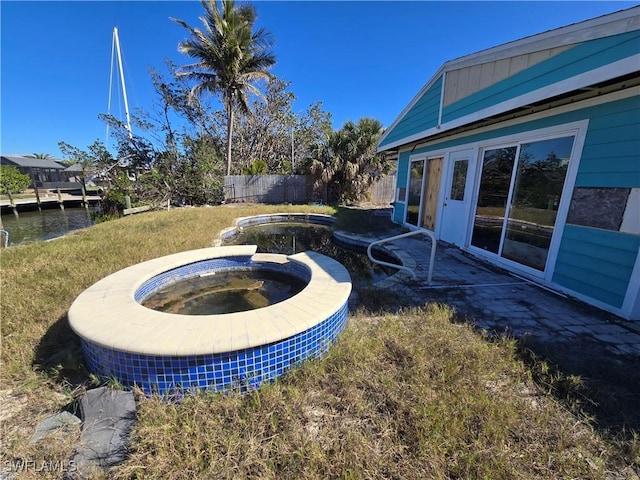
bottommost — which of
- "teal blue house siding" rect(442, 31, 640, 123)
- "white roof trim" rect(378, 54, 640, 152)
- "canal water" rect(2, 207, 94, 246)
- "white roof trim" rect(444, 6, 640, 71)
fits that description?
"canal water" rect(2, 207, 94, 246)

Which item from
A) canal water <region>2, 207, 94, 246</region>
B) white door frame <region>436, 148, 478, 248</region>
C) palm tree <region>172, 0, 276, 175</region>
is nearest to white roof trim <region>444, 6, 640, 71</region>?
white door frame <region>436, 148, 478, 248</region>

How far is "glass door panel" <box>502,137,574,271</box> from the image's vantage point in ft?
12.2

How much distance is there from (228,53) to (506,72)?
43.7ft

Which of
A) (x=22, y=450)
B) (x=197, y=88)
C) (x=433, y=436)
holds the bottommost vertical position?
(x=22, y=450)

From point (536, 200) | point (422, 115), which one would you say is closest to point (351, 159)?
point (422, 115)

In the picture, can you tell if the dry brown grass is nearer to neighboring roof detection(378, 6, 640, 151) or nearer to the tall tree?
neighboring roof detection(378, 6, 640, 151)

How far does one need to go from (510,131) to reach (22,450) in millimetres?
6560

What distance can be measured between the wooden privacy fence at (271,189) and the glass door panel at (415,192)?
6.81 metres

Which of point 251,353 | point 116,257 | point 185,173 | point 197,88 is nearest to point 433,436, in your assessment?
point 251,353

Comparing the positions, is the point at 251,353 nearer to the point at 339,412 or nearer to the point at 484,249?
the point at 339,412

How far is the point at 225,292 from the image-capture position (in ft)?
13.6

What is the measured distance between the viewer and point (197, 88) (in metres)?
13.5

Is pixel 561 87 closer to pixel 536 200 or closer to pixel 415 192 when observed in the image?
pixel 536 200

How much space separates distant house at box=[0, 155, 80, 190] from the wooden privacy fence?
20.0m
